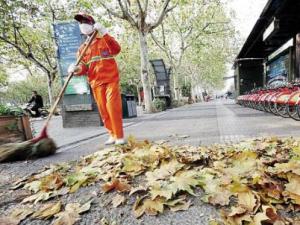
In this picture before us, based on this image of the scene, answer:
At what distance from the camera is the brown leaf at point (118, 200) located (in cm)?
196

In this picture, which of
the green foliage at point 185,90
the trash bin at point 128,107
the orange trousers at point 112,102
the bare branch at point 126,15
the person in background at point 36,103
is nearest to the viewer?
the orange trousers at point 112,102

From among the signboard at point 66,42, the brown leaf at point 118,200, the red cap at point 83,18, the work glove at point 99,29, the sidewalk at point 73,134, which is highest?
the signboard at point 66,42

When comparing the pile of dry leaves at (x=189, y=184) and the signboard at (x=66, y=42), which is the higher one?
the signboard at (x=66, y=42)

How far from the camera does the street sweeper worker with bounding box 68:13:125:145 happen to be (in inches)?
179

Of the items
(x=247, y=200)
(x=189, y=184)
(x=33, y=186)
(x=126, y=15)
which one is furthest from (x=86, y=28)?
(x=126, y=15)

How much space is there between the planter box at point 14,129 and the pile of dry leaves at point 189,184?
2411mm

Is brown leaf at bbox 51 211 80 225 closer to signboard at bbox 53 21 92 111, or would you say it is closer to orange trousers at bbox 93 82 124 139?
orange trousers at bbox 93 82 124 139

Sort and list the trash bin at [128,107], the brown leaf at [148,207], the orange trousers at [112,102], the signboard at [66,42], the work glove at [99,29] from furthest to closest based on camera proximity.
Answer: the trash bin at [128,107], the signboard at [66,42], the orange trousers at [112,102], the work glove at [99,29], the brown leaf at [148,207]

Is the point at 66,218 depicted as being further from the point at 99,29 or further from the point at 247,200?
the point at 99,29

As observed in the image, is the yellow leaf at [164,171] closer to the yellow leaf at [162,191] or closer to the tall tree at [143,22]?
the yellow leaf at [162,191]

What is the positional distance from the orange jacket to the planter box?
1645 mm

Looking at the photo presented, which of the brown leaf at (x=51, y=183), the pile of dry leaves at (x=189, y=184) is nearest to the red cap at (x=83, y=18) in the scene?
the pile of dry leaves at (x=189, y=184)

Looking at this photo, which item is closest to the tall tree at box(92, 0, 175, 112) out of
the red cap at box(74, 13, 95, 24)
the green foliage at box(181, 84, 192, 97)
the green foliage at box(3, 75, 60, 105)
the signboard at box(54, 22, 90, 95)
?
the signboard at box(54, 22, 90, 95)

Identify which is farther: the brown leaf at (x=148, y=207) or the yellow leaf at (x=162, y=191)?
the yellow leaf at (x=162, y=191)
